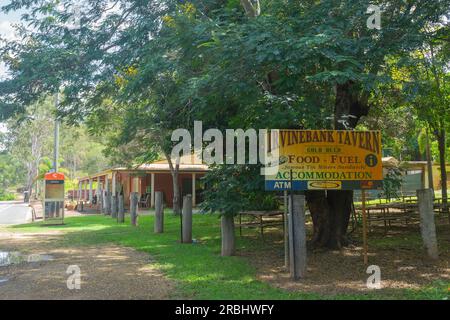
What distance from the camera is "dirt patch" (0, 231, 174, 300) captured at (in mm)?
6934

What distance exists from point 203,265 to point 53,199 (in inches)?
521

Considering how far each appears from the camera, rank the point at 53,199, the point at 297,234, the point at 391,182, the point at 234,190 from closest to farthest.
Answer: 1. the point at 297,234
2. the point at 234,190
3. the point at 391,182
4. the point at 53,199

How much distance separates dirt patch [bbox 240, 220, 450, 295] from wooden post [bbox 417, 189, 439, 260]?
22 centimetres

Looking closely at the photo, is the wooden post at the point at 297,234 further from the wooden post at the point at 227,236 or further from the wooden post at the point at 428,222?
the wooden post at the point at 428,222

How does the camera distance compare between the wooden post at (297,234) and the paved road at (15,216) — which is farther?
the paved road at (15,216)

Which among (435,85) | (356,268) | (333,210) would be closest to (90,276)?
(356,268)

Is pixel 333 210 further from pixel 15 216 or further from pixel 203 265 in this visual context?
pixel 15 216

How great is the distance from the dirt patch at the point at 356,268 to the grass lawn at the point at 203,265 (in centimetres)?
28

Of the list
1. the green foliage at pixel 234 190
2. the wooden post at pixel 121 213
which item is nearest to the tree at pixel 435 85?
the green foliage at pixel 234 190

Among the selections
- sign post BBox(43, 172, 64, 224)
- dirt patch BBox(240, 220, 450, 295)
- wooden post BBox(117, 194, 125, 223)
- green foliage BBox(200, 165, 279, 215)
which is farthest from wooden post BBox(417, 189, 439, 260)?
sign post BBox(43, 172, 64, 224)

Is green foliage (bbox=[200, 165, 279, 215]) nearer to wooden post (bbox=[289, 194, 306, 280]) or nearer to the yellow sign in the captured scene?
the yellow sign

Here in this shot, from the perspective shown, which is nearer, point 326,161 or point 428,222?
point 326,161

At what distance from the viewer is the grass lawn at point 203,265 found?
21.9ft

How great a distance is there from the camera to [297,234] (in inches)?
309
